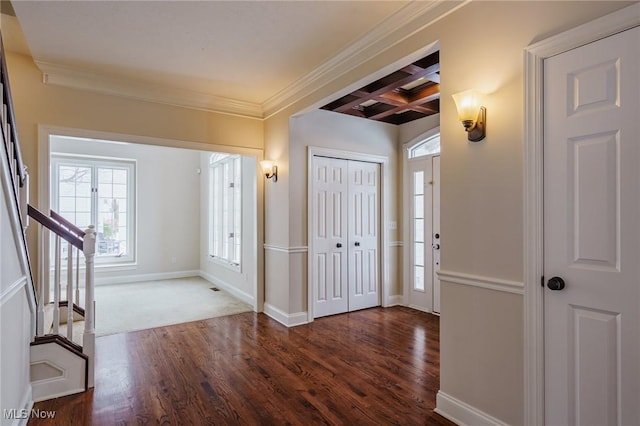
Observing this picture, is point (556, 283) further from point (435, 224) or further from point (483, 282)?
point (435, 224)

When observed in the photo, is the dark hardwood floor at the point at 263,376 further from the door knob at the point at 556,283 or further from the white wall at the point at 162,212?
the white wall at the point at 162,212

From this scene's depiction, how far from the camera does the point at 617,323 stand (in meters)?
1.62

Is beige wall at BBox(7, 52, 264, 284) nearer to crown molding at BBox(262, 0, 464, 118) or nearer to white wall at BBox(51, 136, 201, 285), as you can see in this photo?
crown molding at BBox(262, 0, 464, 118)

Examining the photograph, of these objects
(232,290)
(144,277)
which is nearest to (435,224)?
(232,290)

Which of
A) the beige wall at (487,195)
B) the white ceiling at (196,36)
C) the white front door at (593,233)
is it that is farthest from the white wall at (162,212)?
the white front door at (593,233)

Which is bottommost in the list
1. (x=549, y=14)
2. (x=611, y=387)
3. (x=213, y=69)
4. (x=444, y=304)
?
(x=611, y=387)

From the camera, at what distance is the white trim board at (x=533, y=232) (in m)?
1.88

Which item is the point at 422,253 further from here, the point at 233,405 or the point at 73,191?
the point at 73,191

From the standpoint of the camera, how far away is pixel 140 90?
3965 millimetres

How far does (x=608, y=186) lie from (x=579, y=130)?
307 mm

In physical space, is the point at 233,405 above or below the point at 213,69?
below

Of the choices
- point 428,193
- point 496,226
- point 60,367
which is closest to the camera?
point 496,226

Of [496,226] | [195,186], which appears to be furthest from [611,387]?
[195,186]

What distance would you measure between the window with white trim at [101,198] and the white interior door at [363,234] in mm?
4777
